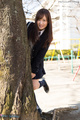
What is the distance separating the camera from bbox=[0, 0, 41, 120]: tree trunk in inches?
81.7

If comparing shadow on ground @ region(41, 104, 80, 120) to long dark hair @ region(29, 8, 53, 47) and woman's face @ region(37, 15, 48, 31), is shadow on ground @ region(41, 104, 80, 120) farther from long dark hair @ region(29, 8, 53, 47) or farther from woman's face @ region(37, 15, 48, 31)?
A: woman's face @ region(37, 15, 48, 31)

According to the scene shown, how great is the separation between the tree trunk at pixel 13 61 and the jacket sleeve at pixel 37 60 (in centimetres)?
32

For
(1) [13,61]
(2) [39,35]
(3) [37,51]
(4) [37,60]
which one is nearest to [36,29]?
(2) [39,35]

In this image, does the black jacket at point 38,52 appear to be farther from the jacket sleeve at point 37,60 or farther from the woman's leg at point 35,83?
the woman's leg at point 35,83

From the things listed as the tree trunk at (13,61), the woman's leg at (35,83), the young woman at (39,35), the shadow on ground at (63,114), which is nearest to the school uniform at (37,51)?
the young woman at (39,35)

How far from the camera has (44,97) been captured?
437 centimetres

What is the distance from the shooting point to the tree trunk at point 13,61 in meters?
2.08

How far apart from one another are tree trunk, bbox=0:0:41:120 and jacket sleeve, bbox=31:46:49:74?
0.32 meters

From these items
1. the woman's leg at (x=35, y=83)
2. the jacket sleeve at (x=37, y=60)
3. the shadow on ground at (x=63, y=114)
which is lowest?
the shadow on ground at (x=63, y=114)

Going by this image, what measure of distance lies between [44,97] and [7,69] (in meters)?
2.45

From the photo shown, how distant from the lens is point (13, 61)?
2115 mm

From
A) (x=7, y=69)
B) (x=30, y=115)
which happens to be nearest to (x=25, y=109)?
(x=30, y=115)

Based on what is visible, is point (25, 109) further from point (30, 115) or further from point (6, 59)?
point (6, 59)

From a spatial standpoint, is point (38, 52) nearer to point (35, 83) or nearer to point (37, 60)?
point (37, 60)
